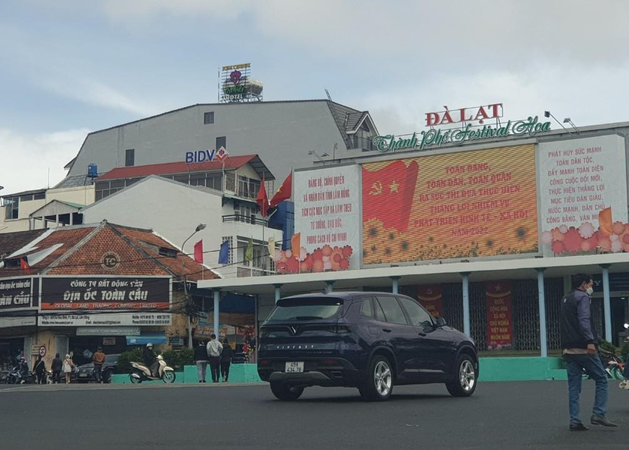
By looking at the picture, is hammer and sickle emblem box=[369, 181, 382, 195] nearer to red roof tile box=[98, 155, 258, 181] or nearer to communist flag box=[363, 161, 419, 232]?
communist flag box=[363, 161, 419, 232]

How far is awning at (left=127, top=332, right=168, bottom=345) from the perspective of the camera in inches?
2110

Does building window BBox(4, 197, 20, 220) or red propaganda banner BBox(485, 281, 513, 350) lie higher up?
building window BBox(4, 197, 20, 220)

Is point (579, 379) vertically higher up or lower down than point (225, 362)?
higher up

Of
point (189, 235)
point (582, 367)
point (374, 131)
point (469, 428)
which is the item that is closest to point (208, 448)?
point (469, 428)

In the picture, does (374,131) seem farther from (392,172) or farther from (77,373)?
(77,373)

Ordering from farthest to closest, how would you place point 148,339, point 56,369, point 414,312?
point 148,339 < point 56,369 < point 414,312

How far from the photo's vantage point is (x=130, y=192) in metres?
67.4

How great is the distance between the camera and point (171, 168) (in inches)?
2879

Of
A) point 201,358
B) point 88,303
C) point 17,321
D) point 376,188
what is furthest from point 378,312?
point 17,321

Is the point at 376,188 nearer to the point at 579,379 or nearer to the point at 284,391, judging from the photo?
the point at 284,391

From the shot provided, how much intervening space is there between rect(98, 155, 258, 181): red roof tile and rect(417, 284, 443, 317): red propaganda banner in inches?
960

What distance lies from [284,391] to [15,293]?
40.2 m

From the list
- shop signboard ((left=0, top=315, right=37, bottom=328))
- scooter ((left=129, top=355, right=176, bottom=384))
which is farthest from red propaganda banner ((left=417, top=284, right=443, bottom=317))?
shop signboard ((left=0, top=315, right=37, bottom=328))

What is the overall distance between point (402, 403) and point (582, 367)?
449cm
